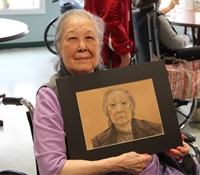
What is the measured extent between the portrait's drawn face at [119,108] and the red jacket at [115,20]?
970 millimetres

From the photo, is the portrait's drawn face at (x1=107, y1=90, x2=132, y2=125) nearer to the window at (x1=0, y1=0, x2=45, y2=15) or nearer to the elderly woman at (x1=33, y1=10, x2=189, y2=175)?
the elderly woman at (x1=33, y1=10, x2=189, y2=175)

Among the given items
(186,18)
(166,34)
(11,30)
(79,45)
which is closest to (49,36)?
(186,18)

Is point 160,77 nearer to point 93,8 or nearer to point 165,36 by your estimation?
point 93,8

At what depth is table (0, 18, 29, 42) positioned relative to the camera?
7.11 feet

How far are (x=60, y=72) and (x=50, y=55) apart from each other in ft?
12.2

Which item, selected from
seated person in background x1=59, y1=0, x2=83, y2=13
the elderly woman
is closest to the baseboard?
seated person in background x1=59, y1=0, x2=83, y2=13

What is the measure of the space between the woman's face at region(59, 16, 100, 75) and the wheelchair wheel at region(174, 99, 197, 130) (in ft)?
4.50

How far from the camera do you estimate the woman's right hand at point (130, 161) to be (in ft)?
3.63

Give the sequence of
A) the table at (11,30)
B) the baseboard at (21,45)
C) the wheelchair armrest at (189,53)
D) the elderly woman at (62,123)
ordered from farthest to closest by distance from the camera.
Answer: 1. the baseboard at (21,45)
2. the wheelchair armrest at (189,53)
3. the table at (11,30)
4. the elderly woman at (62,123)

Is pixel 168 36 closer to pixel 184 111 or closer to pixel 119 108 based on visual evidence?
pixel 184 111

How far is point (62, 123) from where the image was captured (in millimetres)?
1166

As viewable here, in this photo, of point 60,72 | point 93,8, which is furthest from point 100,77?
point 93,8

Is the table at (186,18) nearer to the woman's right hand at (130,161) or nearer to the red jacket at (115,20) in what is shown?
the red jacket at (115,20)

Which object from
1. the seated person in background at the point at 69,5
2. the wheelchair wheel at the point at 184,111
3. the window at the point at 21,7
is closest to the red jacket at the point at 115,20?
the wheelchair wheel at the point at 184,111
